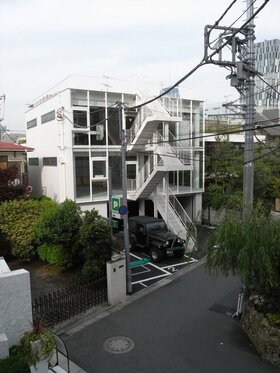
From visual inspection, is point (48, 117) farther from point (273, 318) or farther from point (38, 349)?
point (273, 318)

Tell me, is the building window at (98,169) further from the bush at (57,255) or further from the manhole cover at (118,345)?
the manhole cover at (118,345)

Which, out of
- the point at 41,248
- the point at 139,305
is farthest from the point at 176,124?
the point at 139,305

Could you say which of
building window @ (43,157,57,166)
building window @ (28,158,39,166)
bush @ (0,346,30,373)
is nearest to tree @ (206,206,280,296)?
bush @ (0,346,30,373)

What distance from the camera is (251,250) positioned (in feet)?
24.7

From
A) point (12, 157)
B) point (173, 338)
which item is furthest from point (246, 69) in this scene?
point (12, 157)

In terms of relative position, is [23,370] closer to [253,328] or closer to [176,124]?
[253,328]

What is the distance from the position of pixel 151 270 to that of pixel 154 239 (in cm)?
197

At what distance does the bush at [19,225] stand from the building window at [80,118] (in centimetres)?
542

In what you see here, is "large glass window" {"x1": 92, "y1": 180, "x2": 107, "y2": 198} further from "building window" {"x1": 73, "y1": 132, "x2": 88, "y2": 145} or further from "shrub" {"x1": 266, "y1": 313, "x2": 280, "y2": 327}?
"shrub" {"x1": 266, "y1": 313, "x2": 280, "y2": 327}

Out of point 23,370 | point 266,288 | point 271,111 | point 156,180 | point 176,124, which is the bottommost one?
point 23,370

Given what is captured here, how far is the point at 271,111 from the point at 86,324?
36.8 m

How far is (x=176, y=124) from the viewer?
2062cm

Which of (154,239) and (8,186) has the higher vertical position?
(8,186)

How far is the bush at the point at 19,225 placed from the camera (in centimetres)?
1457
